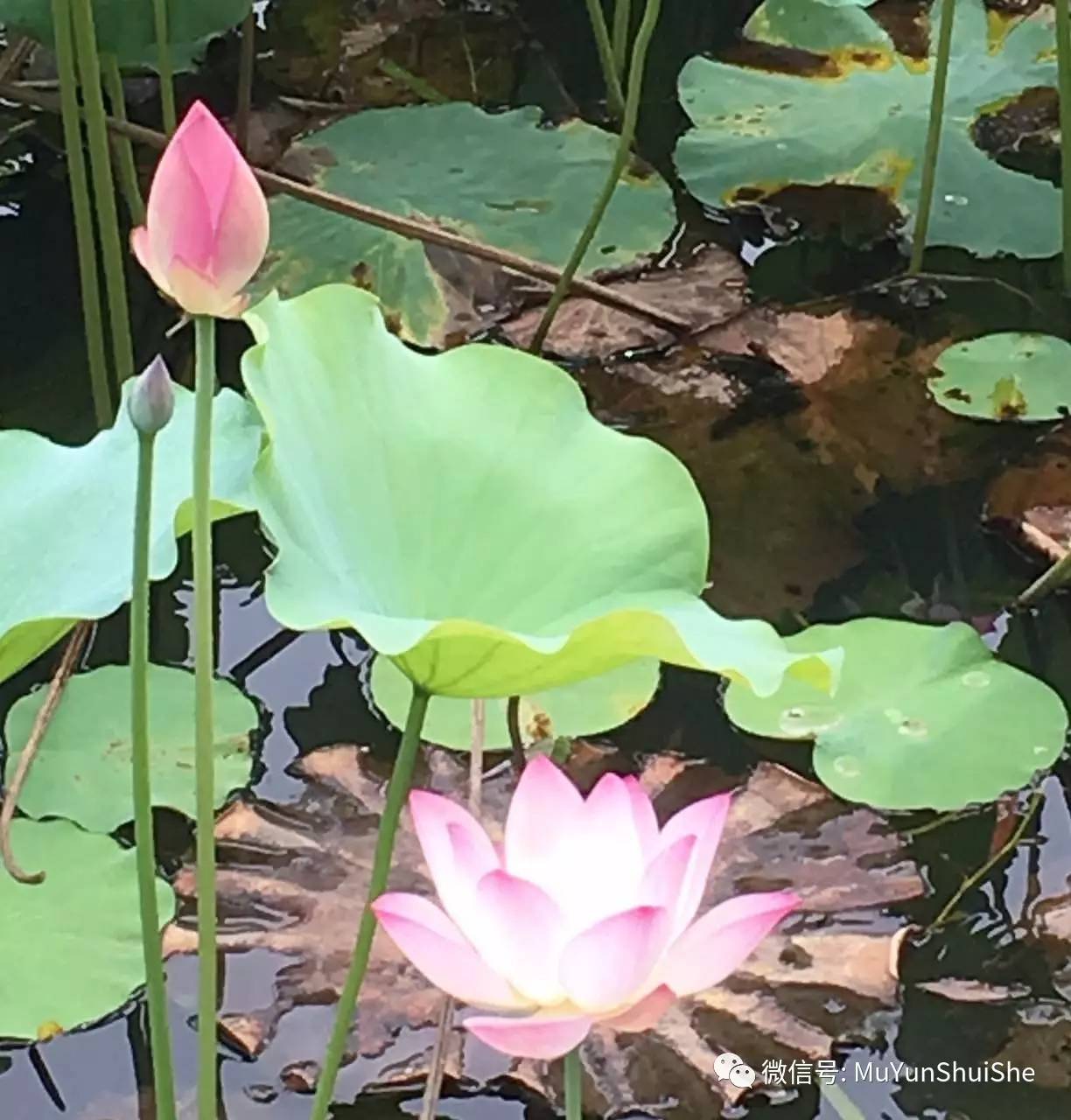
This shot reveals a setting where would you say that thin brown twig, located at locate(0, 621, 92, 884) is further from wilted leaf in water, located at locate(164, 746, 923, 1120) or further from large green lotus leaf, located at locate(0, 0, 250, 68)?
large green lotus leaf, located at locate(0, 0, 250, 68)

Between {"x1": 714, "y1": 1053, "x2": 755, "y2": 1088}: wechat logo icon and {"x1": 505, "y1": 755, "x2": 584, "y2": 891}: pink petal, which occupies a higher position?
{"x1": 505, "y1": 755, "x2": 584, "y2": 891}: pink petal

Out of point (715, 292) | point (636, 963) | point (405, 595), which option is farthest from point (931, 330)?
point (636, 963)

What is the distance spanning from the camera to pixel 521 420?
859 millimetres

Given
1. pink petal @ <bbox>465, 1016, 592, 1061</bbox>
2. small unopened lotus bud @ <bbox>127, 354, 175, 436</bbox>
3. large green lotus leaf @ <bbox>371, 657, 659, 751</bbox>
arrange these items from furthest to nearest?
large green lotus leaf @ <bbox>371, 657, 659, 751</bbox>, small unopened lotus bud @ <bbox>127, 354, 175, 436</bbox>, pink petal @ <bbox>465, 1016, 592, 1061</bbox>

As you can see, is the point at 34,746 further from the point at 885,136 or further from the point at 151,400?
the point at 885,136

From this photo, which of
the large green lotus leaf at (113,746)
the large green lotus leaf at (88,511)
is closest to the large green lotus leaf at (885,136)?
the large green lotus leaf at (113,746)

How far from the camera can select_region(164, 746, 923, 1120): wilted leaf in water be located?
0.88m

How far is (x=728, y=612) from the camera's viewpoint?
1225mm

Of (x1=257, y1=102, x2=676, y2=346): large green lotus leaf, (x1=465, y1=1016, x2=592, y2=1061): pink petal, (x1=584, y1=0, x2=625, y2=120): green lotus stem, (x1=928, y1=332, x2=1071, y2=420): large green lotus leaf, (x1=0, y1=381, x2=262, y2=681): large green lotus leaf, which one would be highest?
(x1=465, y1=1016, x2=592, y2=1061): pink petal

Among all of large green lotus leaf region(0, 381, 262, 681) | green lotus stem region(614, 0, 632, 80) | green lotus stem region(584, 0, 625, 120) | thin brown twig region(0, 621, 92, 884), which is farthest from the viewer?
green lotus stem region(614, 0, 632, 80)

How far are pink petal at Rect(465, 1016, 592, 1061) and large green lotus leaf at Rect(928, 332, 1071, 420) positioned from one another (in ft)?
3.37

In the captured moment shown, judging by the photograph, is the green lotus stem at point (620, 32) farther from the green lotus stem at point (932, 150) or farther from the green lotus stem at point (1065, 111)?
the green lotus stem at point (1065, 111)

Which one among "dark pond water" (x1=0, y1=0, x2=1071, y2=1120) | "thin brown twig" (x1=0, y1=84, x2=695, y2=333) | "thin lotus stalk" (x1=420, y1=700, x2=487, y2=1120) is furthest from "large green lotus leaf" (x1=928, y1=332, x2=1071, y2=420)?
"thin lotus stalk" (x1=420, y1=700, x2=487, y2=1120)

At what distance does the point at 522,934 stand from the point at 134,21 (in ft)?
3.67
